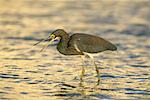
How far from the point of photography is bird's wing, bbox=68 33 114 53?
1291cm

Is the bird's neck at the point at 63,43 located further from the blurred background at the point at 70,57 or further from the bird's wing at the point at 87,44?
the blurred background at the point at 70,57

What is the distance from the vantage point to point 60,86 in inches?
480

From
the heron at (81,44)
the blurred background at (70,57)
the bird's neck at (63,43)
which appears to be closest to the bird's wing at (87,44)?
the heron at (81,44)

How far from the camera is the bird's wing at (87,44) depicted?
12.9m

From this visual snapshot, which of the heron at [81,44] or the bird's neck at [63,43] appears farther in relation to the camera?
the bird's neck at [63,43]

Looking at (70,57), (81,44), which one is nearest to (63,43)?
(81,44)

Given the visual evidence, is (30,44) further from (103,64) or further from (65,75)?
(65,75)

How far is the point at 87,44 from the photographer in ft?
42.5

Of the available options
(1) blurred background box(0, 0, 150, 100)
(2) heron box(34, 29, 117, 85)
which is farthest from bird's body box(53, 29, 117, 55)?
(1) blurred background box(0, 0, 150, 100)

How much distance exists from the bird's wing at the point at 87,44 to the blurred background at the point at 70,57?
2.01 ft

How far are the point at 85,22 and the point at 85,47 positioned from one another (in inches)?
383

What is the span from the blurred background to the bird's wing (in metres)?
0.61

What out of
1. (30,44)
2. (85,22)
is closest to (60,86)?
(30,44)

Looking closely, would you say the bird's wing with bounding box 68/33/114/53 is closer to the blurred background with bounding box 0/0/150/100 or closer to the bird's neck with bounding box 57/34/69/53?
the bird's neck with bounding box 57/34/69/53
